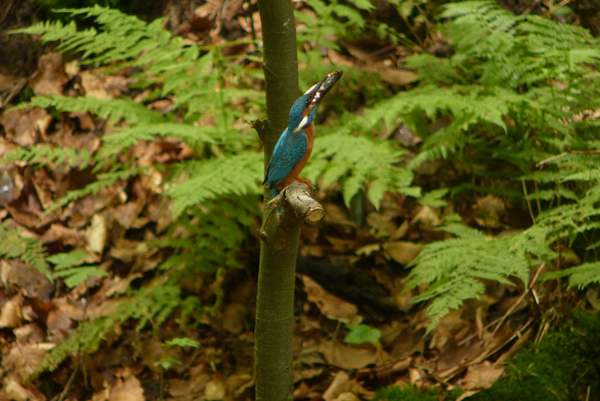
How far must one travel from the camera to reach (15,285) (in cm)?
368

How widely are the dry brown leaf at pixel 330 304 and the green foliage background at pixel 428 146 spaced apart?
423 mm

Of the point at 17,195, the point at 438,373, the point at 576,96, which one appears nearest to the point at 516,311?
the point at 438,373

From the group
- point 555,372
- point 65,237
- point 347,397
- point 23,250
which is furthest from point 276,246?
point 65,237

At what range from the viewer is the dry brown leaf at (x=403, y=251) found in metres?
3.12

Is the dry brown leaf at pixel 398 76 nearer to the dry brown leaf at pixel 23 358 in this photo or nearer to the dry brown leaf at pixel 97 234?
the dry brown leaf at pixel 97 234

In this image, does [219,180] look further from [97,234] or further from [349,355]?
[97,234]

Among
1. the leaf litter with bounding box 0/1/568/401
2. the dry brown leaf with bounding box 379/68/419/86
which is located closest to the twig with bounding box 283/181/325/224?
the leaf litter with bounding box 0/1/568/401

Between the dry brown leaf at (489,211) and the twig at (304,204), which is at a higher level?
the twig at (304,204)

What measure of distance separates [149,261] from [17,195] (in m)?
1.42

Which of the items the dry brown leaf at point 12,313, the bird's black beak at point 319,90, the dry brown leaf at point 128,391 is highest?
the bird's black beak at point 319,90

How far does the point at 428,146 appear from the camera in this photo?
119 inches

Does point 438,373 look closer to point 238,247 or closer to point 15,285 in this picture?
point 238,247

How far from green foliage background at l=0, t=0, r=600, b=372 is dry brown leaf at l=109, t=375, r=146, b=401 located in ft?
0.94

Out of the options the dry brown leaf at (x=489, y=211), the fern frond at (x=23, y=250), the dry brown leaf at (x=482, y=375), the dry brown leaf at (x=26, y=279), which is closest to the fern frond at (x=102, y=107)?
the fern frond at (x=23, y=250)
